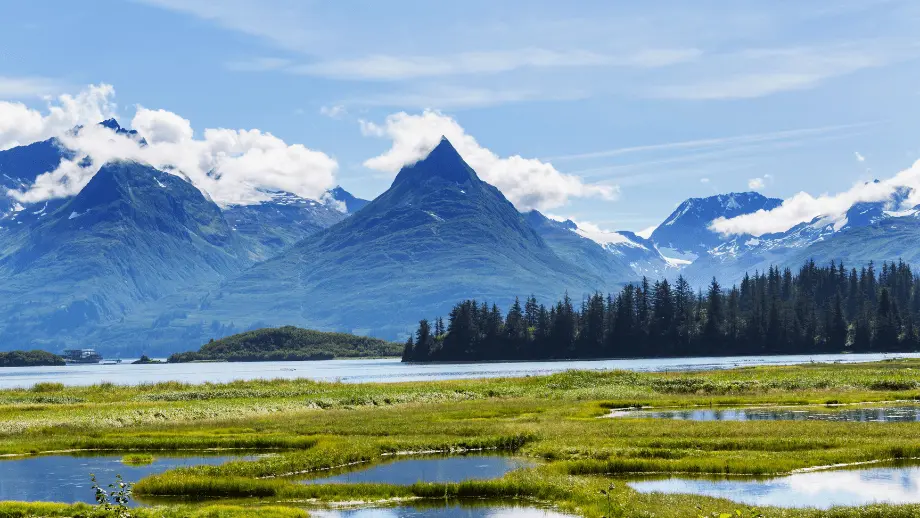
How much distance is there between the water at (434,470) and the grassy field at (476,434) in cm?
190

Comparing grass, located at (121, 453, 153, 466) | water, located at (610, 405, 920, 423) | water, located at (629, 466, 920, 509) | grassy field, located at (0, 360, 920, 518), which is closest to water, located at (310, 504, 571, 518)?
grassy field, located at (0, 360, 920, 518)

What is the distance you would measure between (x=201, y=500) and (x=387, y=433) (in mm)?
27578

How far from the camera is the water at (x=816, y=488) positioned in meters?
45.8

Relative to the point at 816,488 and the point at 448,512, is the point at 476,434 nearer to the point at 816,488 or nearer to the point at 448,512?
the point at 448,512

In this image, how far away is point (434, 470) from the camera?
59.0 m

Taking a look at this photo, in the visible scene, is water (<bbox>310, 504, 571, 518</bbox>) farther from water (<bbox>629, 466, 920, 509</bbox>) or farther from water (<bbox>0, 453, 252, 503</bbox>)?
water (<bbox>0, 453, 252, 503</bbox>)

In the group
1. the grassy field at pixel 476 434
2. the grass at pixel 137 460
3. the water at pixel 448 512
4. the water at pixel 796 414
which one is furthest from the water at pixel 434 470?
the water at pixel 796 414

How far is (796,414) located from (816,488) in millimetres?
38789

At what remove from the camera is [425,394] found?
114m

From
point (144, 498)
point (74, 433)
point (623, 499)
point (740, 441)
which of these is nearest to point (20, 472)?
point (144, 498)

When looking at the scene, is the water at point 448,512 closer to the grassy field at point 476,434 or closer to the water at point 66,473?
the grassy field at point 476,434

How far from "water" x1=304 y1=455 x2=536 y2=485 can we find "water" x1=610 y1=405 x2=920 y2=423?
88.4ft

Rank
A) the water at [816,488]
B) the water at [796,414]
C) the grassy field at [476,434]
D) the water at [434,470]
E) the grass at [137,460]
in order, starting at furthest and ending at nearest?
the water at [796,414] < the grass at [137,460] < the water at [434,470] < the grassy field at [476,434] < the water at [816,488]

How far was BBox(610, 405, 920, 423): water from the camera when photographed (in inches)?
3158
